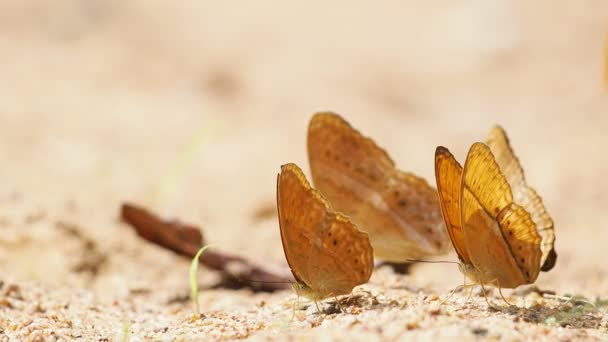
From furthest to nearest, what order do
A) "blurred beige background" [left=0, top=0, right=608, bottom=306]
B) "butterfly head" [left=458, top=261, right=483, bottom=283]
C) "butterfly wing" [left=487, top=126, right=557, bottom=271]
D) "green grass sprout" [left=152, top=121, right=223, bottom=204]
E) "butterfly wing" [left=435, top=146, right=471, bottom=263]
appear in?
"green grass sprout" [left=152, top=121, right=223, bottom=204]
"blurred beige background" [left=0, top=0, right=608, bottom=306]
"butterfly wing" [left=487, top=126, right=557, bottom=271]
"butterfly head" [left=458, top=261, right=483, bottom=283]
"butterfly wing" [left=435, top=146, right=471, bottom=263]

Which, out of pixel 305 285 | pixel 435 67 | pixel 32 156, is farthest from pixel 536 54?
pixel 305 285

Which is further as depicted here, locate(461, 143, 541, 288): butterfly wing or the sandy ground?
the sandy ground

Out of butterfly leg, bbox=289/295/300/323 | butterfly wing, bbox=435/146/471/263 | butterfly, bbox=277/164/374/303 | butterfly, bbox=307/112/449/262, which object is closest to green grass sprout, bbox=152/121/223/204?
butterfly, bbox=307/112/449/262

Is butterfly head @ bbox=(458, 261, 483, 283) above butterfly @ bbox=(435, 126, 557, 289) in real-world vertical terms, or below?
below

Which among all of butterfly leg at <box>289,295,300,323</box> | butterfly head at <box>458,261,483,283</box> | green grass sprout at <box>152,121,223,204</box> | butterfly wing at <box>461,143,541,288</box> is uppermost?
green grass sprout at <box>152,121,223,204</box>

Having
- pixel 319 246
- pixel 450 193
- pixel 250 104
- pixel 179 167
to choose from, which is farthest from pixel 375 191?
pixel 250 104

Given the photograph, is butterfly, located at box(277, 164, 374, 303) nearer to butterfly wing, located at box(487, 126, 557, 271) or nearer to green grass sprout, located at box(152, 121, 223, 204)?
butterfly wing, located at box(487, 126, 557, 271)

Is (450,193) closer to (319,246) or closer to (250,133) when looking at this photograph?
(319,246)

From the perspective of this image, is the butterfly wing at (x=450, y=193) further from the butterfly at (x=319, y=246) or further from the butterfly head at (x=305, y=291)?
the butterfly head at (x=305, y=291)

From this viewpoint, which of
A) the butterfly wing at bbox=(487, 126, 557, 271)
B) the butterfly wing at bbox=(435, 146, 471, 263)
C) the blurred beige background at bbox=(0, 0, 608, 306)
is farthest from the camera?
the blurred beige background at bbox=(0, 0, 608, 306)
